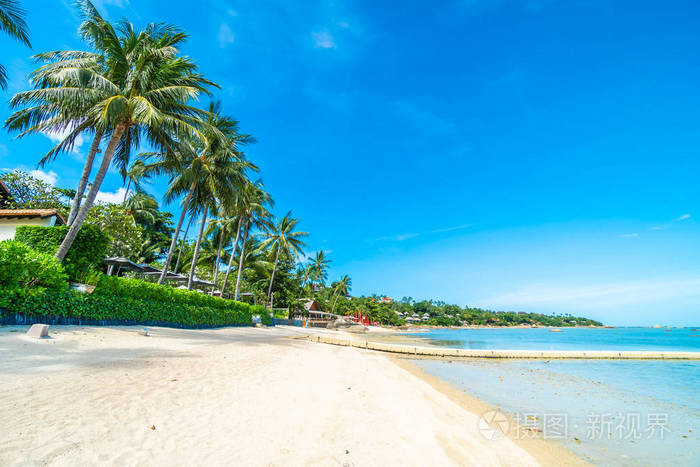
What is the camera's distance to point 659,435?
20.1 ft

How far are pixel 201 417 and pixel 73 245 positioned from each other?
10.5m

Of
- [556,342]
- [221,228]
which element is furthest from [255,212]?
[556,342]

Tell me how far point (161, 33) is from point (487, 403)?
1887cm

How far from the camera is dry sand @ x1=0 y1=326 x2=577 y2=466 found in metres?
2.98

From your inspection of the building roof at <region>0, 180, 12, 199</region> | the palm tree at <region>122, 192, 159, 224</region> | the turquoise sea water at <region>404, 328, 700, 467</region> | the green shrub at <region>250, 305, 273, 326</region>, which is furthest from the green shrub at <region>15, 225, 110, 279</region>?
the palm tree at <region>122, 192, 159, 224</region>

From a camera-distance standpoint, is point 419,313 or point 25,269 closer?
point 25,269

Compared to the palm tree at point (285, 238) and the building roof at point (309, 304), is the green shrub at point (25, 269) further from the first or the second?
the building roof at point (309, 304)

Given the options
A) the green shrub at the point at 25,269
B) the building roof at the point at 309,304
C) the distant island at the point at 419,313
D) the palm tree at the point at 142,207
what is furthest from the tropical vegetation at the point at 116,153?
the distant island at the point at 419,313

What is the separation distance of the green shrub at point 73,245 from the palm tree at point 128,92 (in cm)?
60

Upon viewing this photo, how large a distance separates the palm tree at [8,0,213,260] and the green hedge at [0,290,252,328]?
2.38 m

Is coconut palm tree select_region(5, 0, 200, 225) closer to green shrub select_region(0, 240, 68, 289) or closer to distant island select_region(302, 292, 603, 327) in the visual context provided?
green shrub select_region(0, 240, 68, 289)

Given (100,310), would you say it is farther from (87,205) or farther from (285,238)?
(285,238)

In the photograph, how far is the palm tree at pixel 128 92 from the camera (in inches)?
433

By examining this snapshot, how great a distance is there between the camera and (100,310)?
10102 millimetres
